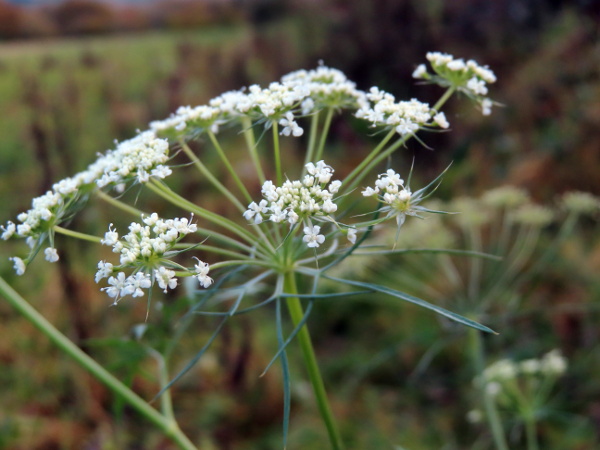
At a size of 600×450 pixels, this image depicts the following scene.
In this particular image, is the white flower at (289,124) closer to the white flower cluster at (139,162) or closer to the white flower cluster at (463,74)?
the white flower cluster at (139,162)

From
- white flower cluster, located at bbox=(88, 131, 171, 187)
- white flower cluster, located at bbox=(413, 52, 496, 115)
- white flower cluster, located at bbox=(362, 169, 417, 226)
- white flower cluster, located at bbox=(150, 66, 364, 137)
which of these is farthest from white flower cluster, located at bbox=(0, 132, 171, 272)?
white flower cluster, located at bbox=(413, 52, 496, 115)

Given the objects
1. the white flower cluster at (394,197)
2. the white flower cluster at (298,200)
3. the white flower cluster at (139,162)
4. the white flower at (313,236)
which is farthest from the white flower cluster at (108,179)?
the white flower cluster at (394,197)

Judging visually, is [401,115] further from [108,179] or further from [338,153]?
[338,153]

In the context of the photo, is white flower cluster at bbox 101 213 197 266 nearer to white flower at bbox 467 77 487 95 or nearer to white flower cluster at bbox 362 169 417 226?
white flower cluster at bbox 362 169 417 226

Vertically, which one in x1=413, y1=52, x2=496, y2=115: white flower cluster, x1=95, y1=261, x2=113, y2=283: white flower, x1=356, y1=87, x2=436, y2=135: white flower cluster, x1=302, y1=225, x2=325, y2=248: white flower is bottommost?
x1=302, y1=225, x2=325, y2=248: white flower

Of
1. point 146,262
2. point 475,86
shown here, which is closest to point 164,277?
point 146,262

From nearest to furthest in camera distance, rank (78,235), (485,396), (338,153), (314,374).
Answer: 1. (78,235)
2. (314,374)
3. (485,396)
4. (338,153)
